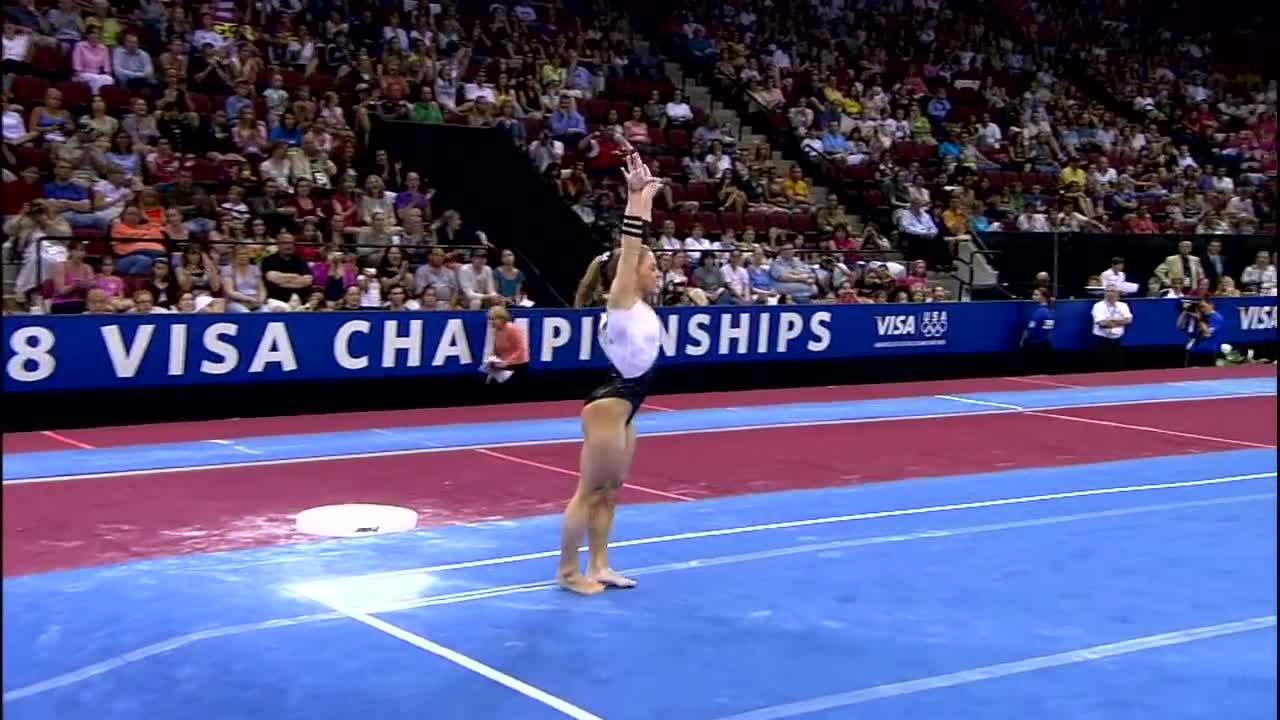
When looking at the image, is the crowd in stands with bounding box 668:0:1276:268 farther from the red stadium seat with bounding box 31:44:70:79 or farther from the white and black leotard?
the white and black leotard

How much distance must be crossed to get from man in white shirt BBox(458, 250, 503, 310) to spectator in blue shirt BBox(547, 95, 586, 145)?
4454mm

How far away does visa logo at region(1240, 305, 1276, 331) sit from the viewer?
2320cm

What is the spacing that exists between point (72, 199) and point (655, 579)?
30.7ft

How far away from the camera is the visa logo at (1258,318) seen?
23203mm

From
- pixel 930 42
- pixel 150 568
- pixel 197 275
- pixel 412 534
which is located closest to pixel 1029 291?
pixel 930 42

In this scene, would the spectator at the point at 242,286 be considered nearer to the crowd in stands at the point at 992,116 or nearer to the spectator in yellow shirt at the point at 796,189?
the spectator in yellow shirt at the point at 796,189

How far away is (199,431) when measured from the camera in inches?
521

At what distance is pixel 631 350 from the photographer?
7.04m

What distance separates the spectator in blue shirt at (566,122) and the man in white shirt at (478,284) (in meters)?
4.45

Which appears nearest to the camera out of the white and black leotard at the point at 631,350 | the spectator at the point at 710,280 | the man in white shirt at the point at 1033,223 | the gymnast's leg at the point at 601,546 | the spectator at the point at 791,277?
the white and black leotard at the point at 631,350

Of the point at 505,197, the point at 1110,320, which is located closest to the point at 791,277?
the point at 505,197

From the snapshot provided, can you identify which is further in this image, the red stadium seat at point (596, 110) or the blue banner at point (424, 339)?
the red stadium seat at point (596, 110)

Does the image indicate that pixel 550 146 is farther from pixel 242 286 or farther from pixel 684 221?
pixel 242 286

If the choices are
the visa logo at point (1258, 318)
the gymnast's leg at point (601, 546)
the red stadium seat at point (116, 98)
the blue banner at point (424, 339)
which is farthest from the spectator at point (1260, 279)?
the gymnast's leg at point (601, 546)
